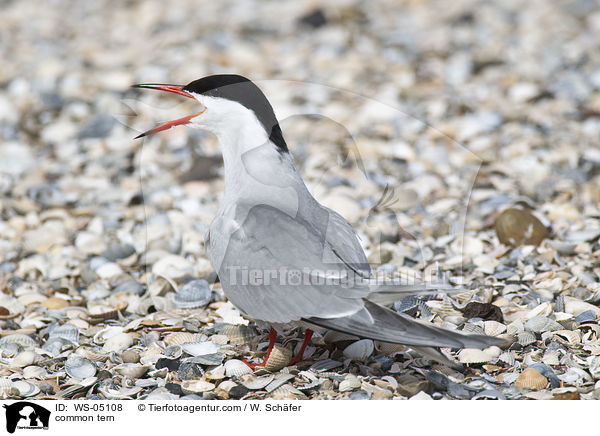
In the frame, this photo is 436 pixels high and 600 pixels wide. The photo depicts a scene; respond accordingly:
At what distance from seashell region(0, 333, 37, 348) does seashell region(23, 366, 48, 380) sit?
0.66 ft

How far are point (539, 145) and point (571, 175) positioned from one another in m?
0.45

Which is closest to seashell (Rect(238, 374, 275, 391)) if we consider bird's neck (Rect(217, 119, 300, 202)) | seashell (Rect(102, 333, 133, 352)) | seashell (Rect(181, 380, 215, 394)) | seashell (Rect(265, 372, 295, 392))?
seashell (Rect(265, 372, 295, 392))

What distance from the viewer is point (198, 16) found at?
7090mm

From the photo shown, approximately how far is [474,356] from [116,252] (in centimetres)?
193

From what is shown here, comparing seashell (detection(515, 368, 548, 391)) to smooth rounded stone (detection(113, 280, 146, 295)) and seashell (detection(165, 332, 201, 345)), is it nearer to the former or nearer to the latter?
seashell (detection(165, 332, 201, 345))

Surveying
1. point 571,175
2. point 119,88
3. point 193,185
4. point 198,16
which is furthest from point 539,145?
point 198,16

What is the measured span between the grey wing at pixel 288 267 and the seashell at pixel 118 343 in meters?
0.51

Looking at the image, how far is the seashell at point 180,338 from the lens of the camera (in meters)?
2.90

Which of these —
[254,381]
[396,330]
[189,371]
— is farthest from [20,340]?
[396,330]

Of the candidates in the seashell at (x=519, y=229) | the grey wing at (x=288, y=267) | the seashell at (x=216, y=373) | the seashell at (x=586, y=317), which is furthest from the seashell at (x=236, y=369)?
the seashell at (x=519, y=229)

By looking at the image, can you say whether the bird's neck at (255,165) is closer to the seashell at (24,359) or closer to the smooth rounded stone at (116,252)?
the seashell at (24,359)

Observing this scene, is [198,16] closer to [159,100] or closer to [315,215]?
[159,100]

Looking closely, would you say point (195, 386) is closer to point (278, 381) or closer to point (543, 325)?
point (278, 381)
